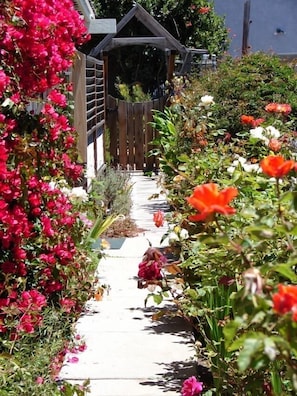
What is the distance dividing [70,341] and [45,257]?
0.61 meters

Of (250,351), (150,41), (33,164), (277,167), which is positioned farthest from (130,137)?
(250,351)

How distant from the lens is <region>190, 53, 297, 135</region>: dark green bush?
10523 millimetres

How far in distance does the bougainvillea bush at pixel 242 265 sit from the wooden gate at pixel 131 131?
281 inches

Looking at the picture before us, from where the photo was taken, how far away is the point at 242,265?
2430 mm

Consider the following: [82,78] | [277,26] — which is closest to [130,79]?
[277,26]

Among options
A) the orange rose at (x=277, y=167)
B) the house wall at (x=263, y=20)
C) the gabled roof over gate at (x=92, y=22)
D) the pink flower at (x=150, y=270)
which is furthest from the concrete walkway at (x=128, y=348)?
the house wall at (x=263, y=20)

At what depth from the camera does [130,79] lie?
66.5 feet

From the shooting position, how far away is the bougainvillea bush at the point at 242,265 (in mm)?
1602

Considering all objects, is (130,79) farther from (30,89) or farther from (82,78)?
(30,89)

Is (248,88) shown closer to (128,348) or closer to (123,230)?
(123,230)

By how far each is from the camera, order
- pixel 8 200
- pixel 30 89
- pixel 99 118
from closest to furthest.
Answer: pixel 8 200 → pixel 30 89 → pixel 99 118

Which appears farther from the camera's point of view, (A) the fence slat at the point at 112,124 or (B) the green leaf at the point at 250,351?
(A) the fence slat at the point at 112,124

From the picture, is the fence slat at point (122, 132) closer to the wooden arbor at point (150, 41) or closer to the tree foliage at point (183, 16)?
the wooden arbor at point (150, 41)

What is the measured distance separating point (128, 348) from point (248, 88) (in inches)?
267
